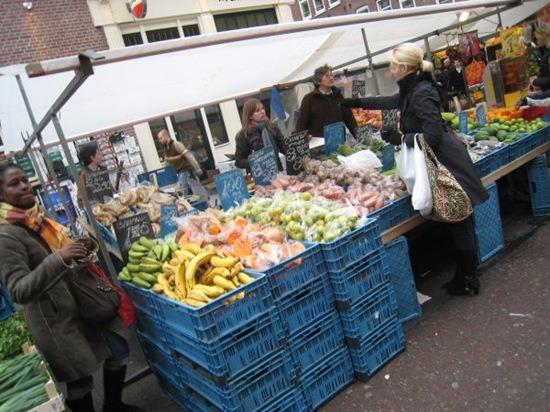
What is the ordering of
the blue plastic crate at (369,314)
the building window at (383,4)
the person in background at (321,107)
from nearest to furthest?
1. the blue plastic crate at (369,314)
2. the person in background at (321,107)
3. the building window at (383,4)

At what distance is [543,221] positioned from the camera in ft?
16.2

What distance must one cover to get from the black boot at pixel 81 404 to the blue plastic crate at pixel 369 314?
178cm

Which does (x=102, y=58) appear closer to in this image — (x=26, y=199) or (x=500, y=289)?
(x=26, y=199)

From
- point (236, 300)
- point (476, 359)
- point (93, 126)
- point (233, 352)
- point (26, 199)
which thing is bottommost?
point (476, 359)

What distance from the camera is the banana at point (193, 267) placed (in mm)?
2719

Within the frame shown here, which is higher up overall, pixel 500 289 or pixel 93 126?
pixel 93 126

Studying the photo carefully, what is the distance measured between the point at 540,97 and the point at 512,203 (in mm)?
1523

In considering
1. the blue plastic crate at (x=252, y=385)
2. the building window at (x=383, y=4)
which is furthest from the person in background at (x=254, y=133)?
Answer: the building window at (x=383, y=4)

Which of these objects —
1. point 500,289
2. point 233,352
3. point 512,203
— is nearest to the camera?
point 233,352

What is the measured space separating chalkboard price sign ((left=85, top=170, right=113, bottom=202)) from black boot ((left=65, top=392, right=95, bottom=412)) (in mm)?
2688

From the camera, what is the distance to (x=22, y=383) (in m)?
2.33

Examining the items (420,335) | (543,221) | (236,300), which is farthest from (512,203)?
(236,300)

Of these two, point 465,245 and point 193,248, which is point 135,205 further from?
point 465,245

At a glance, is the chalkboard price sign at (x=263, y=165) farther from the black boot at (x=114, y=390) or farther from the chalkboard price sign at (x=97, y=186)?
the black boot at (x=114, y=390)
